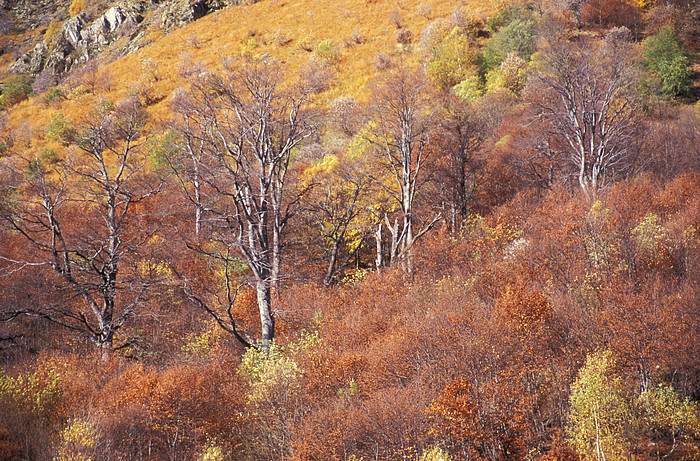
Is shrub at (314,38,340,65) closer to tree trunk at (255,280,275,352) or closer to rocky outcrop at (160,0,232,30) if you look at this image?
rocky outcrop at (160,0,232,30)

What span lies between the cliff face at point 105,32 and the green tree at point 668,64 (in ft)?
162

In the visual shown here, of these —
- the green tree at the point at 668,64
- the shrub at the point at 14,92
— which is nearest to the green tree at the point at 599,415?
the green tree at the point at 668,64

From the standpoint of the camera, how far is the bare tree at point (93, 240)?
14820 millimetres

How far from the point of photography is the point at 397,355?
12.6m

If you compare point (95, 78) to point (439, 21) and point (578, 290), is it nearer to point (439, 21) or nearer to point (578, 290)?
point (439, 21)

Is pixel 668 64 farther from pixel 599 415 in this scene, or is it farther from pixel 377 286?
pixel 599 415

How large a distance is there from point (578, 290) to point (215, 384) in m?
11.5

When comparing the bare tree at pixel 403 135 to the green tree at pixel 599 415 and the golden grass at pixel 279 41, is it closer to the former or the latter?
the green tree at pixel 599 415

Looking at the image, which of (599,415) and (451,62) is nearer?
(599,415)

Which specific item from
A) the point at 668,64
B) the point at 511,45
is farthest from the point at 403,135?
the point at 668,64

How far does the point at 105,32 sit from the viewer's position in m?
57.9

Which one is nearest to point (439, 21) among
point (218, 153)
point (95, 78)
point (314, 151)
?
point (314, 151)

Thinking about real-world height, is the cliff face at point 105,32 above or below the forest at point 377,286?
above

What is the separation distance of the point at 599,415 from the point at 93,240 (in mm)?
15548
